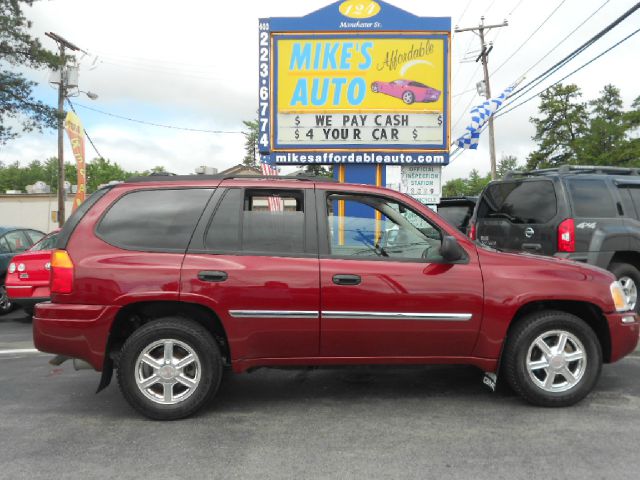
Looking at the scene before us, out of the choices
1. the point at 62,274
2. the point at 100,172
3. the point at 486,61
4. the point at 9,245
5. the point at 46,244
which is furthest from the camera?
the point at 100,172

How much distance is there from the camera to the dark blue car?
895 cm

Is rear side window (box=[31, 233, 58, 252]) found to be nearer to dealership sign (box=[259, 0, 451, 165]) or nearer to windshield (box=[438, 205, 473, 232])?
dealership sign (box=[259, 0, 451, 165])

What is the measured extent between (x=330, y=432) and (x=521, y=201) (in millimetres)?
4594

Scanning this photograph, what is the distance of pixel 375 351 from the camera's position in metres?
3.93

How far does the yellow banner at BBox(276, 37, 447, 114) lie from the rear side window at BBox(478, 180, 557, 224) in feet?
10.6

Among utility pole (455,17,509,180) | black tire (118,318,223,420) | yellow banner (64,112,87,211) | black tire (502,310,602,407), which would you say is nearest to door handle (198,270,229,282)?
black tire (118,318,223,420)

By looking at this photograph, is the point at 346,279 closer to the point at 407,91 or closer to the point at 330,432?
the point at 330,432

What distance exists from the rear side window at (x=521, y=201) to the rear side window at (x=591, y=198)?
260mm

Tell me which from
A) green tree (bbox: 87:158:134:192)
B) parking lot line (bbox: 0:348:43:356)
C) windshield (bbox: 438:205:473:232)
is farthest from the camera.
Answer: green tree (bbox: 87:158:134:192)

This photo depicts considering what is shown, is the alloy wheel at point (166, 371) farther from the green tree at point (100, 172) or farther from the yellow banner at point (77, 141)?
the green tree at point (100, 172)

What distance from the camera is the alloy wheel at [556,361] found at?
3.97m

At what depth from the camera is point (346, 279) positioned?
3826 millimetres

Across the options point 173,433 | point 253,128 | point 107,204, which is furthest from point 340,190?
point 253,128

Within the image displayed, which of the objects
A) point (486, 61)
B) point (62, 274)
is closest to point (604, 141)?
point (486, 61)
